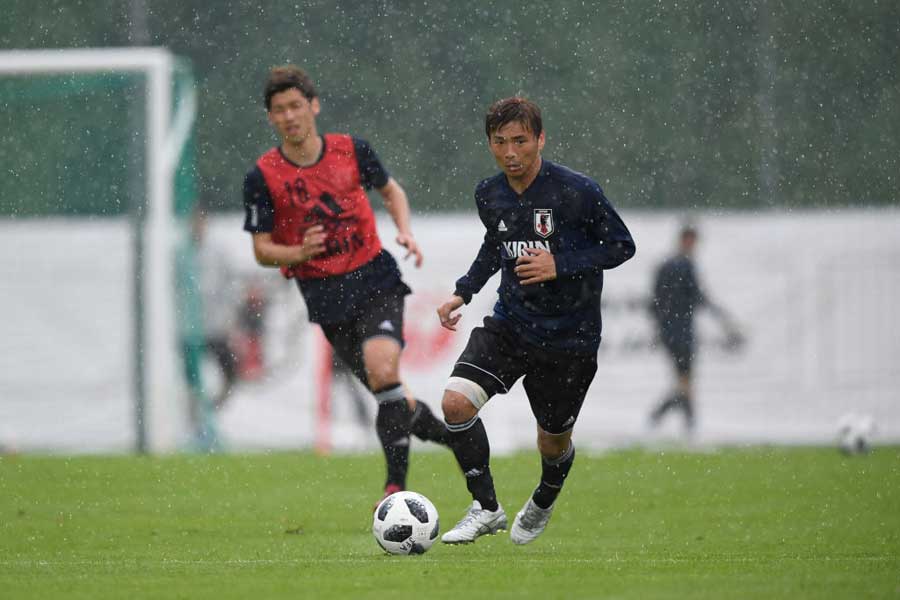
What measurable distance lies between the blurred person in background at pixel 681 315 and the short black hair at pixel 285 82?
7.28 m

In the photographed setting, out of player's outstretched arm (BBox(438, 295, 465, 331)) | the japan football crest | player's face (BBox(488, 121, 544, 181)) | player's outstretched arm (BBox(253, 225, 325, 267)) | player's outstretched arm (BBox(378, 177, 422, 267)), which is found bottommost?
player's outstretched arm (BBox(438, 295, 465, 331))

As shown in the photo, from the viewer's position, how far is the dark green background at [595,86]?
17078 millimetres

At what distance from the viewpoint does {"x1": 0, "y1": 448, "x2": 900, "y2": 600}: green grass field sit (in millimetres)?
5441

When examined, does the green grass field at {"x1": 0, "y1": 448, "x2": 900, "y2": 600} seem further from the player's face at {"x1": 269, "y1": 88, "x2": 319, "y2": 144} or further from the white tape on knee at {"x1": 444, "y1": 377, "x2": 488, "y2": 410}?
the player's face at {"x1": 269, "y1": 88, "x2": 319, "y2": 144}

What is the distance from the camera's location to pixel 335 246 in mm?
7777

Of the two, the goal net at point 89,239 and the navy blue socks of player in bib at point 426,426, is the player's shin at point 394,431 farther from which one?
the goal net at point 89,239

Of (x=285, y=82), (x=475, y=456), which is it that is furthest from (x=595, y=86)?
(x=475, y=456)

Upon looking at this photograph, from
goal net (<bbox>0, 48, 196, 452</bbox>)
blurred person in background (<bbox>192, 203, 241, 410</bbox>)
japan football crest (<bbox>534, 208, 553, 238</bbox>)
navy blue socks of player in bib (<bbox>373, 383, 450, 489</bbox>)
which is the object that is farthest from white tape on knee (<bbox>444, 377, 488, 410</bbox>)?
blurred person in background (<bbox>192, 203, 241, 410</bbox>)

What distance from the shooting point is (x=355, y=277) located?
25.6ft

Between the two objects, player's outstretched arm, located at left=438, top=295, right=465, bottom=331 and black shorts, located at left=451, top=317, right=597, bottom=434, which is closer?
player's outstretched arm, located at left=438, top=295, right=465, bottom=331

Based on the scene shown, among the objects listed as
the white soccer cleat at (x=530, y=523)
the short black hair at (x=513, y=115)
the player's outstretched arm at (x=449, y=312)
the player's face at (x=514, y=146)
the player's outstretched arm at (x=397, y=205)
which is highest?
the short black hair at (x=513, y=115)

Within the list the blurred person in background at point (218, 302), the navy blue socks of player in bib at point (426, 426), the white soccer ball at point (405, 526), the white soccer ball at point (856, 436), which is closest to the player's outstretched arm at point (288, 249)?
the navy blue socks of player in bib at point (426, 426)

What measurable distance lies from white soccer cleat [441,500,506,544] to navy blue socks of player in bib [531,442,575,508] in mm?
214

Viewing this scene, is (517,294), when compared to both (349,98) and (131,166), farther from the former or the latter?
(349,98)
